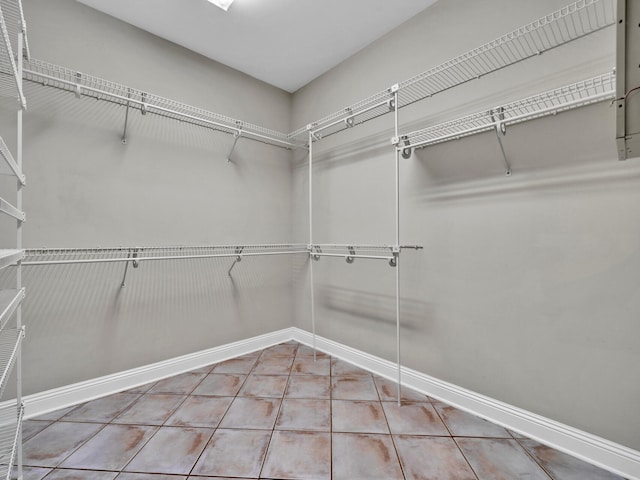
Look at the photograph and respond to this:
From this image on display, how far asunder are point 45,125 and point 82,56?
488mm

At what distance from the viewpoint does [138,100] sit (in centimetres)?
201

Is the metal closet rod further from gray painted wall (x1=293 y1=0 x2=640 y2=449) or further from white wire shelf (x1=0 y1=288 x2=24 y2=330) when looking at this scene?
white wire shelf (x1=0 y1=288 x2=24 y2=330)

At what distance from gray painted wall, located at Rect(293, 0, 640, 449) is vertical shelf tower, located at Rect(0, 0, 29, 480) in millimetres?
1836

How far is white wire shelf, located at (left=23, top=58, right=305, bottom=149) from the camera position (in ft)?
5.30

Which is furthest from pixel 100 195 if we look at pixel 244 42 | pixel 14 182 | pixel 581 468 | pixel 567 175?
pixel 581 468

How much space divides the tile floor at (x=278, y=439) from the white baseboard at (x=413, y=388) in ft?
0.16

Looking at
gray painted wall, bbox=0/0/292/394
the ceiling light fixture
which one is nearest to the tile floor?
gray painted wall, bbox=0/0/292/394

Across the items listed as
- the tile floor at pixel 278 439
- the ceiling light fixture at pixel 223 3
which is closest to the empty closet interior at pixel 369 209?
the tile floor at pixel 278 439

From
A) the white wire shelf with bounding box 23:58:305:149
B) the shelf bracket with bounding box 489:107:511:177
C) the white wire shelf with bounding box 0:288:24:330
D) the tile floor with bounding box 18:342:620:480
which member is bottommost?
the tile floor with bounding box 18:342:620:480

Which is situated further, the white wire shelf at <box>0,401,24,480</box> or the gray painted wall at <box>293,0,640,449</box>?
the gray painted wall at <box>293,0,640,449</box>

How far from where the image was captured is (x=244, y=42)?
219 centimetres

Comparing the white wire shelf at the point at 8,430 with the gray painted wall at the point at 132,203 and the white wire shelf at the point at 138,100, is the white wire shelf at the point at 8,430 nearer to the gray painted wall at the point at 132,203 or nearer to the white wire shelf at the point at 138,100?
the gray painted wall at the point at 132,203

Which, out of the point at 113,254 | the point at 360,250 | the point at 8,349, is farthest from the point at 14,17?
the point at 360,250

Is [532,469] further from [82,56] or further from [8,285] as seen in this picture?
[82,56]
